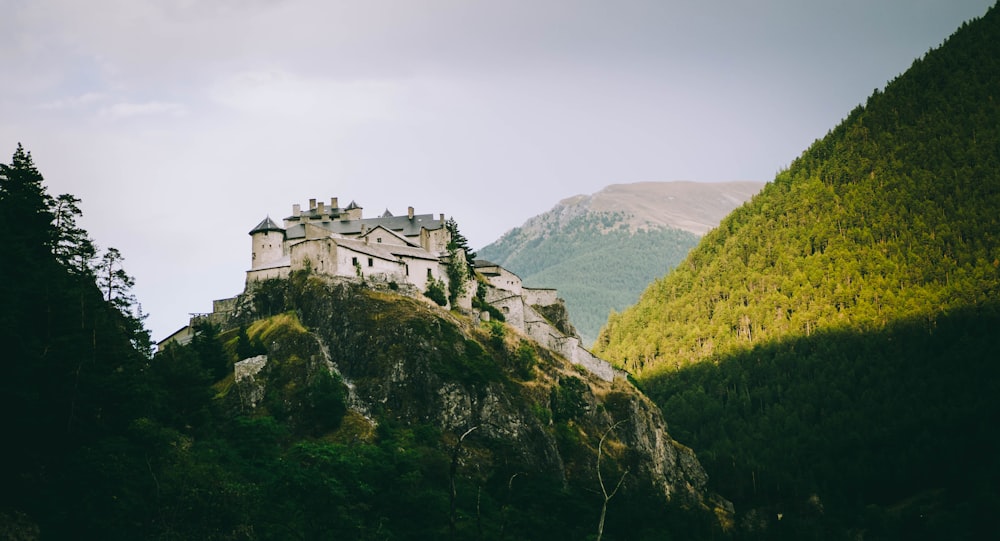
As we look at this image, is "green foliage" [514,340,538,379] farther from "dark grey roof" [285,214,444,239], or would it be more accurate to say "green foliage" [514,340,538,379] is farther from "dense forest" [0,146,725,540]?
"dark grey roof" [285,214,444,239]

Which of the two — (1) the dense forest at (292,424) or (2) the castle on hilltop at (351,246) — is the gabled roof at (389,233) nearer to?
(2) the castle on hilltop at (351,246)

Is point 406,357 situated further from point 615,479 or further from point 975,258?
point 975,258

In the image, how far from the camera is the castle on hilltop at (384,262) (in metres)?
90.2

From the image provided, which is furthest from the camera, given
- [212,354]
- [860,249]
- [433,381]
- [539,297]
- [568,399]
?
[860,249]

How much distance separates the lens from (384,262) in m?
92.2

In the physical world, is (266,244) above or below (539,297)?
above

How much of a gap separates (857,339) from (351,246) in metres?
96.9

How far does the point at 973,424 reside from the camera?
5153 inches

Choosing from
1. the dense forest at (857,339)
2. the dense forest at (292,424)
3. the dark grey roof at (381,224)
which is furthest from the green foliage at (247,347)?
the dense forest at (857,339)

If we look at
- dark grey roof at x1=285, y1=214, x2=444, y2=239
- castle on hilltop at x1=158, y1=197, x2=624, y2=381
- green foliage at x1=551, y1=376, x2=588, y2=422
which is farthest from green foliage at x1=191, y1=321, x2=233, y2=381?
green foliage at x1=551, y1=376, x2=588, y2=422

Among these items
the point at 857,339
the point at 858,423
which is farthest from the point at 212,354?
the point at 857,339

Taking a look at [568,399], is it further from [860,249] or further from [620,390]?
[860,249]

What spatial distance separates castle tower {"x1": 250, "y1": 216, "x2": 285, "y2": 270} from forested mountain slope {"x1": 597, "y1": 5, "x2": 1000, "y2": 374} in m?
87.1

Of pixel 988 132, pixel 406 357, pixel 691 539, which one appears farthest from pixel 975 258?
pixel 406 357
